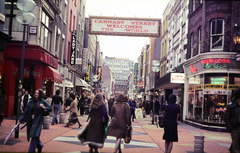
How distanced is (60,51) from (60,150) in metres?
19.2

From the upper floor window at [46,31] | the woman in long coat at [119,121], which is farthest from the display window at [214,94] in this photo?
the woman in long coat at [119,121]

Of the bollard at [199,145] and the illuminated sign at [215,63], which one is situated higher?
the illuminated sign at [215,63]

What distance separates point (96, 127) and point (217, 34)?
13817 millimetres

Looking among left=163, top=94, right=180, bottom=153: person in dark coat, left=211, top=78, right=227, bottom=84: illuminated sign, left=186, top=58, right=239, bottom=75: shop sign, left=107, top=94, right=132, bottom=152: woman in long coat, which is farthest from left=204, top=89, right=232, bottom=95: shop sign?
left=107, top=94, right=132, bottom=152: woman in long coat

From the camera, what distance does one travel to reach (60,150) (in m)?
8.38

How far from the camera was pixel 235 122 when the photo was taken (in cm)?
688

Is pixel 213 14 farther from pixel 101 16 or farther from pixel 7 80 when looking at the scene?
pixel 7 80

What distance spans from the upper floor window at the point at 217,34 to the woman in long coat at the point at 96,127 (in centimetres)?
1329

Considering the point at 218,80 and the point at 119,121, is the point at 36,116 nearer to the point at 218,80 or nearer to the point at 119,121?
the point at 119,121

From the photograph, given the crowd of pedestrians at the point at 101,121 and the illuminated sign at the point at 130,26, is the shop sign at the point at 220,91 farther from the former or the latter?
the crowd of pedestrians at the point at 101,121

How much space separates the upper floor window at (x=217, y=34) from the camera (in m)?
18.8

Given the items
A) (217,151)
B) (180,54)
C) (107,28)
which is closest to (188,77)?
(180,54)

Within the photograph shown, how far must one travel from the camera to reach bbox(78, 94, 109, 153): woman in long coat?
7.54 metres

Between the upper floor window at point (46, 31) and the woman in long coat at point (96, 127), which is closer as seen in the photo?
the woman in long coat at point (96, 127)
